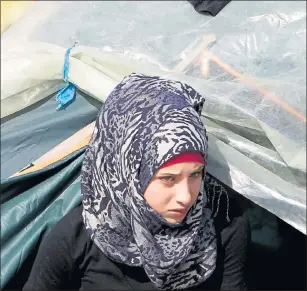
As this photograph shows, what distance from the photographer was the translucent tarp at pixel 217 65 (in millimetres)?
1372

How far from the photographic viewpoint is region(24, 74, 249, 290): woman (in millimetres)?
1223

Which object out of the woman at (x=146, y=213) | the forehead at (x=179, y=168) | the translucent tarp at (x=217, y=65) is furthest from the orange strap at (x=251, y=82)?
the forehead at (x=179, y=168)

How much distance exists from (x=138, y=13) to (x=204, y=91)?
365 millimetres

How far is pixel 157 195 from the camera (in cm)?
125

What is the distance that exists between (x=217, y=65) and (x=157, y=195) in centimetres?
39

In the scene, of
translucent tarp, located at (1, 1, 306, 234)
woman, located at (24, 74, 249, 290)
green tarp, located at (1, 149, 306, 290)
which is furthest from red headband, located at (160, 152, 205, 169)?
green tarp, located at (1, 149, 306, 290)

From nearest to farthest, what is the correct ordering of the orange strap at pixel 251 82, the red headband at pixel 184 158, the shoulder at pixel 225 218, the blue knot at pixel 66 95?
the red headband at pixel 184 158, the orange strap at pixel 251 82, the shoulder at pixel 225 218, the blue knot at pixel 66 95

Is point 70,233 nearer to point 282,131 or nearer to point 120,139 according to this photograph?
point 120,139

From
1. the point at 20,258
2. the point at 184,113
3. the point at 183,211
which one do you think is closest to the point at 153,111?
the point at 184,113

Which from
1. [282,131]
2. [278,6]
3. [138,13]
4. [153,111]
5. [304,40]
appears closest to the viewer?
→ [153,111]

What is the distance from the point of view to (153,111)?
1.23 metres

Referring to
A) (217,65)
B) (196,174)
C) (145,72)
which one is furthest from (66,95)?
(196,174)

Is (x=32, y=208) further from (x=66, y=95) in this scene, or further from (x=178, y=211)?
(x=178, y=211)

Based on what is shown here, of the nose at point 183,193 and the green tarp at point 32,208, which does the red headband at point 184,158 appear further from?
the green tarp at point 32,208
